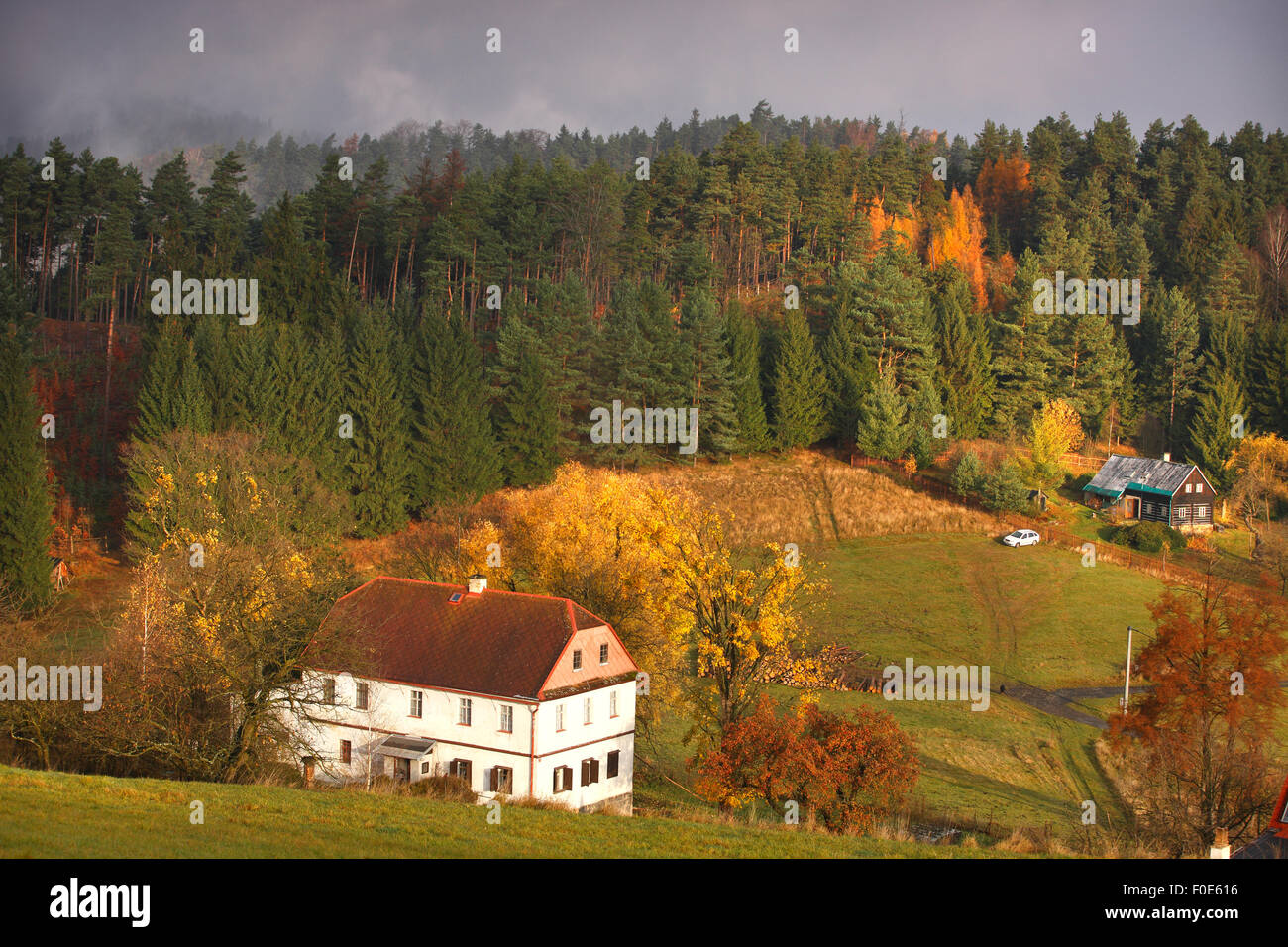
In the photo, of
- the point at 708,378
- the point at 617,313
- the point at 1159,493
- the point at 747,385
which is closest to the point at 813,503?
the point at 747,385

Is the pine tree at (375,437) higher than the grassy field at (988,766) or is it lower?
higher

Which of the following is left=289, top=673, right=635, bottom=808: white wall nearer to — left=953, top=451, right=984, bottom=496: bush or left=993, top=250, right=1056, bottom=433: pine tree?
left=953, top=451, right=984, bottom=496: bush

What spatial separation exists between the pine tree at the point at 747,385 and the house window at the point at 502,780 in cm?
4612

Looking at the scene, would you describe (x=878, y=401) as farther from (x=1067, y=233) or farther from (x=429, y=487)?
(x=1067, y=233)

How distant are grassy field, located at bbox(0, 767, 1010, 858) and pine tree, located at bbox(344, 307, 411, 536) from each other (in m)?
36.1

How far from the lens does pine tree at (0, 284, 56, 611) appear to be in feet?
158

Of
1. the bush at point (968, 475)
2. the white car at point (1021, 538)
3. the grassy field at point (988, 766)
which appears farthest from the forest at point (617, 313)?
the grassy field at point (988, 766)

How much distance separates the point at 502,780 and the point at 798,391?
50.0 m

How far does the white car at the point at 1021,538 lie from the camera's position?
66.7 meters

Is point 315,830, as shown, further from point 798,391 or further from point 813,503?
point 798,391

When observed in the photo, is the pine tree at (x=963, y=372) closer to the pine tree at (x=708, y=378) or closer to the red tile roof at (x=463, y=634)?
Answer: the pine tree at (x=708, y=378)

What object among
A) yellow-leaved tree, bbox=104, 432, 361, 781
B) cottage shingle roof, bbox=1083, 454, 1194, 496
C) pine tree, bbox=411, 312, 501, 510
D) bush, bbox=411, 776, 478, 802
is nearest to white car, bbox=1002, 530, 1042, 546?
cottage shingle roof, bbox=1083, 454, 1194, 496

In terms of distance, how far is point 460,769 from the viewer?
110 ft
